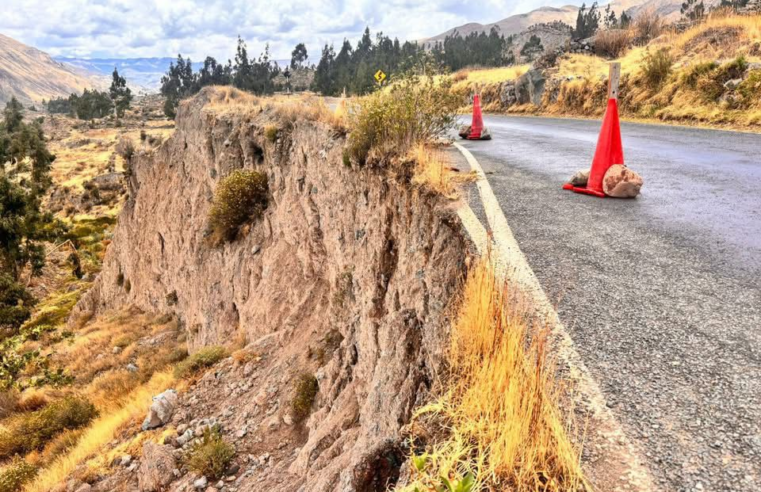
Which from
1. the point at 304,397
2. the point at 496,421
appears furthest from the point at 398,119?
the point at 496,421

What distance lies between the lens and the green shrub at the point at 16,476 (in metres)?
10.6

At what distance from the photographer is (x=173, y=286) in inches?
796

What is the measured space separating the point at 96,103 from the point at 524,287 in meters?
130

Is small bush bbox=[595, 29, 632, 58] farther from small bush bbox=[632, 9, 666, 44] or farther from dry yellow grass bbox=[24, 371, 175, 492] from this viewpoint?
dry yellow grass bbox=[24, 371, 175, 492]

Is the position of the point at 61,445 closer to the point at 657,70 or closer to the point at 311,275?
the point at 311,275

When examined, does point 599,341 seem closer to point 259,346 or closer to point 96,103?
point 259,346

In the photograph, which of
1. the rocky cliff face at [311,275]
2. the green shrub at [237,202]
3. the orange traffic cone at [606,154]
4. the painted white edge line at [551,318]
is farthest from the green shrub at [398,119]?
the green shrub at [237,202]

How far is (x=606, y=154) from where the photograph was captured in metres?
7.16

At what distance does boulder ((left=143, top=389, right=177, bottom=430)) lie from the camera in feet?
32.1

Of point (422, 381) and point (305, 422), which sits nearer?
point (422, 381)

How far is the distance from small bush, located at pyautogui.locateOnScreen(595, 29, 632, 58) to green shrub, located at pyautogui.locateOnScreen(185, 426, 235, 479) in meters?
30.5

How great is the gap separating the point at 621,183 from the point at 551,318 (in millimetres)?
4107

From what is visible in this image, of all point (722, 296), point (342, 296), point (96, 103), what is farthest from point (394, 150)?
point (96, 103)

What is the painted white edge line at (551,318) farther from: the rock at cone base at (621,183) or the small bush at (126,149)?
the small bush at (126,149)
